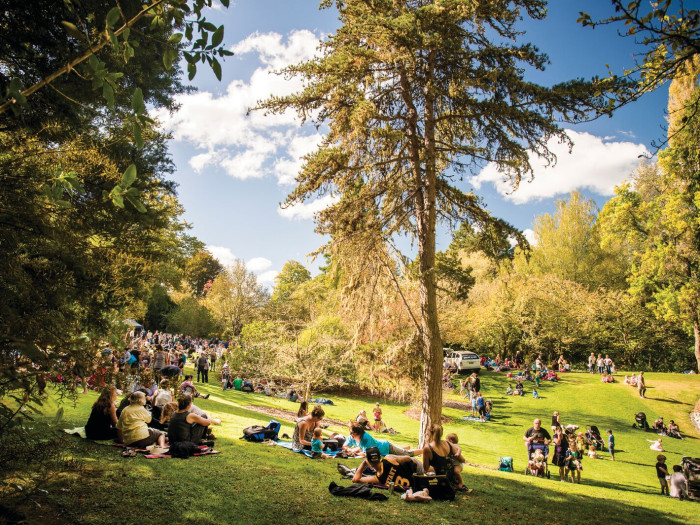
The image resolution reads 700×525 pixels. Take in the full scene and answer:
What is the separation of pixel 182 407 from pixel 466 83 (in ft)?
28.6

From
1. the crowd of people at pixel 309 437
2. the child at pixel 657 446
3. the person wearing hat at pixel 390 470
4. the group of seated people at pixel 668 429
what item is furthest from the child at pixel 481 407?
the person wearing hat at pixel 390 470

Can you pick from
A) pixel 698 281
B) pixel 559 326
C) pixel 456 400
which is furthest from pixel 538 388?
pixel 698 281

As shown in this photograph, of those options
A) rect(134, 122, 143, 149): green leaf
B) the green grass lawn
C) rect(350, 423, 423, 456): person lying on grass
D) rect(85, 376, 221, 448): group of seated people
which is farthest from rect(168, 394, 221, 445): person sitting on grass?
rect(134, 122, 143, 149): green leaf

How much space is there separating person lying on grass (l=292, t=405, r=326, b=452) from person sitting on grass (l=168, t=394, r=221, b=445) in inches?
84.5

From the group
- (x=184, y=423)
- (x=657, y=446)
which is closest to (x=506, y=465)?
(x=184, y=423)

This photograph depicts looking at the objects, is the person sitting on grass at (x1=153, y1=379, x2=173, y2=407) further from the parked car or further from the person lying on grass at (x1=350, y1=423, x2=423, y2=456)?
the parked car

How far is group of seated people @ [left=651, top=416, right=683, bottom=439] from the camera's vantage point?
18.6m

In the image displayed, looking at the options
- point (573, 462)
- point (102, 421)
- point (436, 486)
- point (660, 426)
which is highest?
point (102, 421)

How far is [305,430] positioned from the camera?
880 centimetres

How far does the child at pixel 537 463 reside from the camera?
37.2 feet

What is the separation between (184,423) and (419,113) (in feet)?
28.8

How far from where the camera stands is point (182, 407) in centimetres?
713

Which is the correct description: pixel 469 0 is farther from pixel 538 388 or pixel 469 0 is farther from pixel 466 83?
pixel 538 388

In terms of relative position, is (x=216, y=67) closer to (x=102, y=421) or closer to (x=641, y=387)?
(x=102, y=421)
